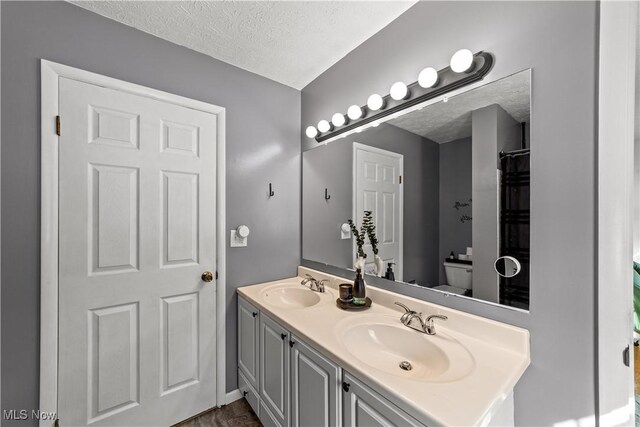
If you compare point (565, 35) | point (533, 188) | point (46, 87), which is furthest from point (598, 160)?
point (46, 87)

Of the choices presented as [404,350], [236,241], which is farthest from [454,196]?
[236,241]

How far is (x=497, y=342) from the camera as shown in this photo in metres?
1.04

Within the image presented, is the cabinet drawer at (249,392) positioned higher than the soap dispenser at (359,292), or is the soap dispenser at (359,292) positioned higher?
the soap dispenser at (359,292)

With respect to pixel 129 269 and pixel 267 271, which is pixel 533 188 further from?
pixel 129 269

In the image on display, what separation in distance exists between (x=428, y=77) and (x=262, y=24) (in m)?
0.96

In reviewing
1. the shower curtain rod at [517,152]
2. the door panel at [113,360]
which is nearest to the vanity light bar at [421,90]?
the shower curtain rod at [517,152]

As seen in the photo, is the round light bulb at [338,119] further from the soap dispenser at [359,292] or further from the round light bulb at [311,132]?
the soap dispenser at [359,292]

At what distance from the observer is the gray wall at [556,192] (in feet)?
2.85

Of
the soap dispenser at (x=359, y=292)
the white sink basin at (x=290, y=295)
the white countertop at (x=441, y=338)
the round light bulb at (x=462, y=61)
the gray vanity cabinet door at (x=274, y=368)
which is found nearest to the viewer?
the white countertop at (x=441, y=338)

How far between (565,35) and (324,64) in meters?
1.34

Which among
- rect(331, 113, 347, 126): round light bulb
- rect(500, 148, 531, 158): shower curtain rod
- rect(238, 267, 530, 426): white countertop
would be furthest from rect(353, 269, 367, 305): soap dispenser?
rect(331, 113, 347, 126): round light bulb

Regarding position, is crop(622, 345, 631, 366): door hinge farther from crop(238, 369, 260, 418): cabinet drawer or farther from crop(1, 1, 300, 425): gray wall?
crop(1, 1, 300, 425): gray wall

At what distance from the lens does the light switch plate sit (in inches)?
72.2

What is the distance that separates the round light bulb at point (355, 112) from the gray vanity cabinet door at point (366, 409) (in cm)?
140
